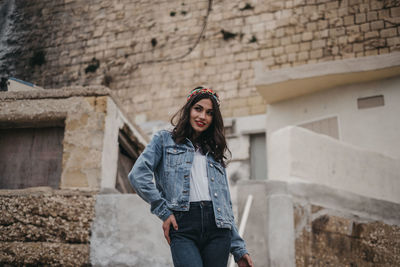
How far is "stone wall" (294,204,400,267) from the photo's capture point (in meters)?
4.33

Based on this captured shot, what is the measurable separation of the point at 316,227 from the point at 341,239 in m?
0.34

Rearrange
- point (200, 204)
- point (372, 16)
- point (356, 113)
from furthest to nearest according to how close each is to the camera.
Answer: point (372, 16) → point (356, 113) → point (200, 204)

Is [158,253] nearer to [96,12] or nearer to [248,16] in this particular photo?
[248,16]

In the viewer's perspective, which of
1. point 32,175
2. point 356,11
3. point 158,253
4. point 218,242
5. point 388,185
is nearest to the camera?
point 218,242

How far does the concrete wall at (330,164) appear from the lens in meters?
5.27

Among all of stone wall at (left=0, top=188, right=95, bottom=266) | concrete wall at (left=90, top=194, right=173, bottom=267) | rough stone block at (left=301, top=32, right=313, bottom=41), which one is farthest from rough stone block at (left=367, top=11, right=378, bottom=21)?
stone wall at (left=0, top=188, right=95, bottom=266)

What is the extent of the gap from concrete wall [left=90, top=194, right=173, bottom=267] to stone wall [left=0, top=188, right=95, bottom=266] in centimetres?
10

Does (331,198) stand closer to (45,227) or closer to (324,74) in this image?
(45,227)

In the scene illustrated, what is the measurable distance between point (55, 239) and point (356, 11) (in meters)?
10.9

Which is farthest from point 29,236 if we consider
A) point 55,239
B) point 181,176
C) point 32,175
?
point 181,176

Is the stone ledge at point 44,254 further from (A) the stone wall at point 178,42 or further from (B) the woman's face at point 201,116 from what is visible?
(A) the stone wall at point 178,42

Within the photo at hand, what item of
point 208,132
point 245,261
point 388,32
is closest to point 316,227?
point 245,261

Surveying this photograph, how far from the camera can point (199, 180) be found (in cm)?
222

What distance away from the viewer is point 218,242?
208 centimetres
